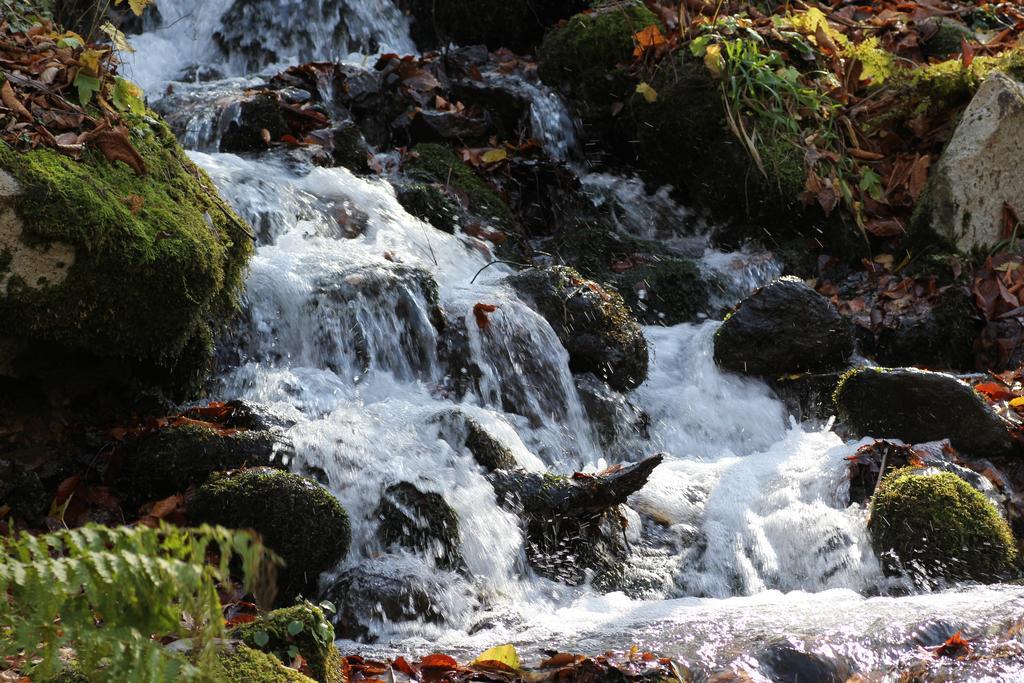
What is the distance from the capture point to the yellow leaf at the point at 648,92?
9117mm

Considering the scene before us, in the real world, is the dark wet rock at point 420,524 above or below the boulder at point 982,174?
below

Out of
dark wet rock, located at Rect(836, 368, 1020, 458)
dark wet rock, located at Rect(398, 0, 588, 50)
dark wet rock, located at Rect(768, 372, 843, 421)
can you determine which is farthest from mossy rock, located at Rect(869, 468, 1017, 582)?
dark wet rock, located at Rect(398, 0, 588, 50)

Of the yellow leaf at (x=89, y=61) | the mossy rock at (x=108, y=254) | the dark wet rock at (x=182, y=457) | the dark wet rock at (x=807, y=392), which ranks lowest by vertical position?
the dark wet rock at (x=807, y=392)

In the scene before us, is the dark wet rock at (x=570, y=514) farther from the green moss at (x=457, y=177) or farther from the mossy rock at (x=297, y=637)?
the green moss at (x=457, y=177)

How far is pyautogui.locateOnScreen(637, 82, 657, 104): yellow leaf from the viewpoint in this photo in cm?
912

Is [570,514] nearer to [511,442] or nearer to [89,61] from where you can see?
[511,442]

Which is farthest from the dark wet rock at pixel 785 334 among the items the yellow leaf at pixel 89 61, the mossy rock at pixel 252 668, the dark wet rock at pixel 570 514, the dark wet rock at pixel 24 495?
the mossy rock at pixel 252 668

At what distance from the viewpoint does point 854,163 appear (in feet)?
28.5

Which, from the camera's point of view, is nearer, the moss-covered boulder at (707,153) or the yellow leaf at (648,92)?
the moss-covered boulder at (707,153)

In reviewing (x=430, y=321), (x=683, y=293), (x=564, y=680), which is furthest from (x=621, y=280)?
(x=564, y=680)

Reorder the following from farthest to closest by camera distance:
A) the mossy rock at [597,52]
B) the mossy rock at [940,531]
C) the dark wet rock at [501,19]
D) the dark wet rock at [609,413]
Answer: the dark wet rock at [501,19], the mossy rock at [597,52], the dark wet rock at [609,413], the mossy rock at [940,531]

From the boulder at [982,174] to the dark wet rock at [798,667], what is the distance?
5401mm

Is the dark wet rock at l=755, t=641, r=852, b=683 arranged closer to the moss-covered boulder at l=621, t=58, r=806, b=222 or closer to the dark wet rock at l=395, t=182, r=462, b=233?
the dark wet rock at l=395, t=182, r=462, b=233

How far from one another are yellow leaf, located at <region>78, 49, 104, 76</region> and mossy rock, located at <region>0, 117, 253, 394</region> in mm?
323
